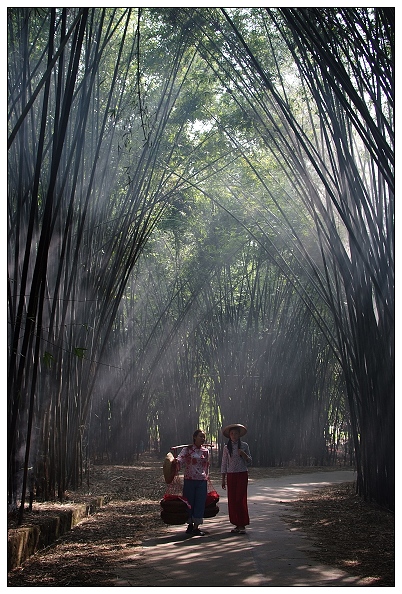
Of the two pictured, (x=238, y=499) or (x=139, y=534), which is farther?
(x=238, y=499)

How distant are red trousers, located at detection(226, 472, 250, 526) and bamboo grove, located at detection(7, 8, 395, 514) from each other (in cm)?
107

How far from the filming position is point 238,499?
187 inches

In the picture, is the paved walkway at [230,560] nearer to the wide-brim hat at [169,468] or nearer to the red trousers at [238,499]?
the red trousers at [238,499]

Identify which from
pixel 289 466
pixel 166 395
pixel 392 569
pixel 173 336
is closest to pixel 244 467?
pixel 392 569

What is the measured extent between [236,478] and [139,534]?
2.33 ft

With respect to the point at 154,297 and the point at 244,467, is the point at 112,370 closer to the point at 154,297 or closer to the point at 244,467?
the point at 154,297

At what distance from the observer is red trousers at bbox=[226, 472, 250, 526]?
4680mm

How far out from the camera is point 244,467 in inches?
191

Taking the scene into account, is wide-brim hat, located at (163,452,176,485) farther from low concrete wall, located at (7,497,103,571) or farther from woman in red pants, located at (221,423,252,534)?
low concrete wall, located at (7,497,103,571)

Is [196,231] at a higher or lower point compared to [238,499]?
higher

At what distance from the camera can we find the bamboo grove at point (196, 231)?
4027 mm

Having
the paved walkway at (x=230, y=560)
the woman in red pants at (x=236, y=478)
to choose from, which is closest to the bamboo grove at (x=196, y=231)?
the paved walkway at (x=230, y=560)

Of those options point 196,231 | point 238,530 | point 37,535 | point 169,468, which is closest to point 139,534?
point 169,468

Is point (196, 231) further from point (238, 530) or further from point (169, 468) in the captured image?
point (238, 530)
